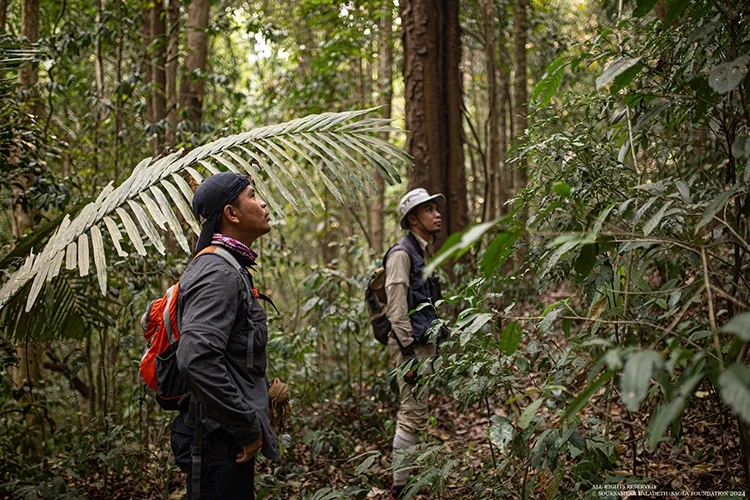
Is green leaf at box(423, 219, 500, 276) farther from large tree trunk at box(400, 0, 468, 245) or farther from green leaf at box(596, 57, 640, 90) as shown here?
large tree trunk at box(400, 0, 468, 245)

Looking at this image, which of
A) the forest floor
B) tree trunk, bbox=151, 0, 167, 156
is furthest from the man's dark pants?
tree trunk, bbox=151, 0, 167, 156

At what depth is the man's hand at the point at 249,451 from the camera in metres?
2.64

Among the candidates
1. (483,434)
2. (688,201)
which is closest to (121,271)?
(483,434)

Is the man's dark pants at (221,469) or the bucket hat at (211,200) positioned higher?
the bucket hat at (211,200)

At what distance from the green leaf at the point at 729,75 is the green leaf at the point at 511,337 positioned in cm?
120

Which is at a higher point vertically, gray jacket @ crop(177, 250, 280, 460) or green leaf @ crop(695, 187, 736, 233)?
green leaf @ crop(695, 187, 736, 233)

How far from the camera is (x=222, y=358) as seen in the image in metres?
2.56

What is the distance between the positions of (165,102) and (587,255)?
578 centimetres

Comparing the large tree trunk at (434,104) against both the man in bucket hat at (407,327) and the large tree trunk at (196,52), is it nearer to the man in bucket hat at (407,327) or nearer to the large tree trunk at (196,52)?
the man in bucket hat at (407,327)

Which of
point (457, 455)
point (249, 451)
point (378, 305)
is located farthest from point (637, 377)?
point (378, 305)

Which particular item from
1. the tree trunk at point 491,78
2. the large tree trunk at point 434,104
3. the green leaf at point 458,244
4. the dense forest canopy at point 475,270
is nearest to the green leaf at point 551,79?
the dense forest canopy at point 475,270

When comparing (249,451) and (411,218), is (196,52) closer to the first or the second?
(411,218)

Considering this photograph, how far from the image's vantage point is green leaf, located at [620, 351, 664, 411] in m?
1.31

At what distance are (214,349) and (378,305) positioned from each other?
2.13 meters
